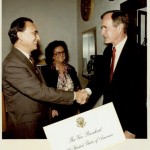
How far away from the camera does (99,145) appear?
90 cm

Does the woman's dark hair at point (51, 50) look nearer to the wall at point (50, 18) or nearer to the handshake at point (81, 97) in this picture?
the wall at point (50, 18)

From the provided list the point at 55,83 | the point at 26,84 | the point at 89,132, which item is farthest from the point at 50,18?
the point at 89,132

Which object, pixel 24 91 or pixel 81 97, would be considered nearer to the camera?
pixel 24 91

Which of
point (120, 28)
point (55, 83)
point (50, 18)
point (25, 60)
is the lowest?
point (55, 83)

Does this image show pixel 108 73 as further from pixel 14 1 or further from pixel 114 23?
pixel 14 1

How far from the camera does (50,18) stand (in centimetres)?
227

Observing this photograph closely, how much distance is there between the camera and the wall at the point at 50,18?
211cm

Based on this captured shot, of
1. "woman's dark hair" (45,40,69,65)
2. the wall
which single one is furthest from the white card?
the wall

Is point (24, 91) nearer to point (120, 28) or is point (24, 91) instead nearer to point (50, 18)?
point (120, 28)

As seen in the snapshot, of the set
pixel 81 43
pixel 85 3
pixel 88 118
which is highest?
pixel 85 3

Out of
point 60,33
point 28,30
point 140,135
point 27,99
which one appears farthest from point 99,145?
point 60,33

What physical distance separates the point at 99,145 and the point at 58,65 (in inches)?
44.2

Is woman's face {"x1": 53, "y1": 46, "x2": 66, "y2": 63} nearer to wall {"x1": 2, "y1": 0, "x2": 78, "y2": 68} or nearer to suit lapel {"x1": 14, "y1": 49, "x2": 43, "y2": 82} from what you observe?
wall {"x1": 2, "y1": 0, "x2": 78, "y2": 68}

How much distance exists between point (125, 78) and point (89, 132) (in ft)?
1.30
